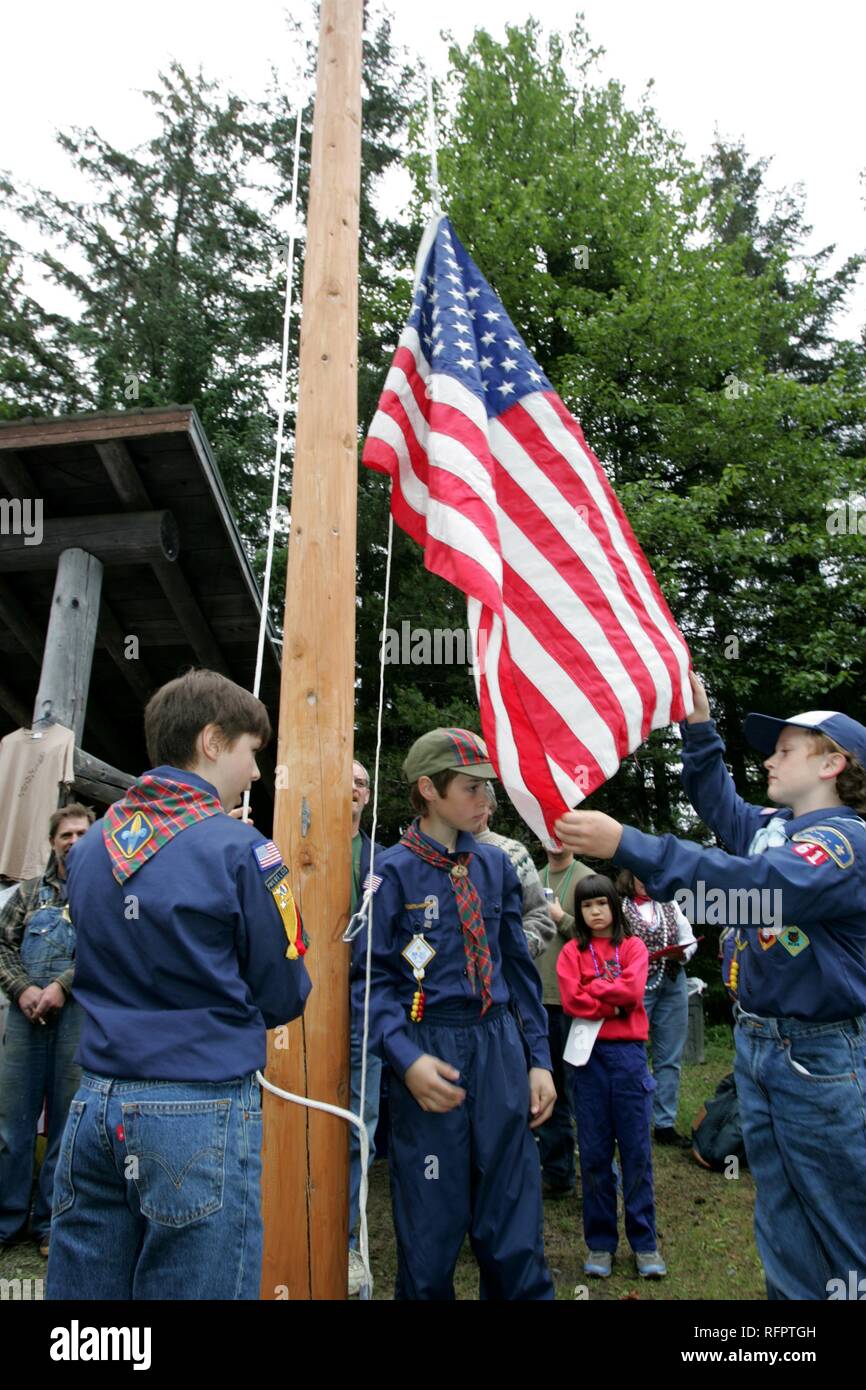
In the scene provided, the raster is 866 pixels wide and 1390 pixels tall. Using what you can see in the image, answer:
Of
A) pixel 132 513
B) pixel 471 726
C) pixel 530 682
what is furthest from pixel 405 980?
pixel 471 726

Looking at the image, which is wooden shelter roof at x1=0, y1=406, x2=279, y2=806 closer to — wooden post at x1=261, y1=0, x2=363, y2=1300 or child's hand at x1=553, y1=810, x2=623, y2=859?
wooden post at x1=261, y1=0, x2=363, y2=1300

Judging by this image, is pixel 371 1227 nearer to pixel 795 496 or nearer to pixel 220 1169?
pixel 220 1169

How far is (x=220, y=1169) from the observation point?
2293mm

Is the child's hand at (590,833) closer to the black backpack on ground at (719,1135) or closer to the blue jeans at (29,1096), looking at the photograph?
the blue jeans at (29,1096)

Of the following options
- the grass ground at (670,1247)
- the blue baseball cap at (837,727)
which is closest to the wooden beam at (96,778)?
the grass ground at (670,1247)

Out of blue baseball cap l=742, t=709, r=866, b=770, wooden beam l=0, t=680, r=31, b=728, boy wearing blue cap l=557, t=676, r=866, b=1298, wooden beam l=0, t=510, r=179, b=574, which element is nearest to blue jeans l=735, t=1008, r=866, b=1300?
boy wearing blue cap l=557, t=676, r=866, b=1298

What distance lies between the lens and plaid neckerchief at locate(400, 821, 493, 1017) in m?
3.39

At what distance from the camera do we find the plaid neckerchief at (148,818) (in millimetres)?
2447

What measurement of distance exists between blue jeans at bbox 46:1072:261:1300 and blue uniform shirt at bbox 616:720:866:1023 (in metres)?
1.29

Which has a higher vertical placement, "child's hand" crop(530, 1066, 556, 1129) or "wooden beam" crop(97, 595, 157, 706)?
"wooden beam" crop(97, 595, 157, 706)

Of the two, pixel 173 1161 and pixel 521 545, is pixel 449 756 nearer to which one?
pixel 521 545

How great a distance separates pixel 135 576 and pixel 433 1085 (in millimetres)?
5709

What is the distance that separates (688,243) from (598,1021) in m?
18.4

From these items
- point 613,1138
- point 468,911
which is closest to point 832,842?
point 468,911
